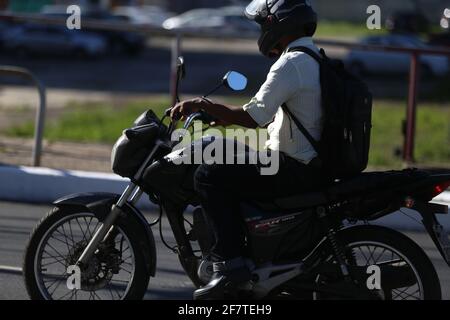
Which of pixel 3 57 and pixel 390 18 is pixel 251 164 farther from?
pixel 390 18

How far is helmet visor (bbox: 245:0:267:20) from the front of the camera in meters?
5.30

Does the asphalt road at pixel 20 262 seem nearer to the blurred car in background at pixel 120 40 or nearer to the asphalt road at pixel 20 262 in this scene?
the asphalt road at pixel 20 262

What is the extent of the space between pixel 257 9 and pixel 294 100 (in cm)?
55

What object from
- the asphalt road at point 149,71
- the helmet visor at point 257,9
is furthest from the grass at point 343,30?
the helmet visor at point 257,9

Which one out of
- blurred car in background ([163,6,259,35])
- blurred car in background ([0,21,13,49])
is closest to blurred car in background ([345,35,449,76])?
blurred car in background ([163,6,259,35])

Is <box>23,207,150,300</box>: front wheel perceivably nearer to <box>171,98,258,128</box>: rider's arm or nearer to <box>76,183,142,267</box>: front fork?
<box>76,183,142,267</box>: front fork

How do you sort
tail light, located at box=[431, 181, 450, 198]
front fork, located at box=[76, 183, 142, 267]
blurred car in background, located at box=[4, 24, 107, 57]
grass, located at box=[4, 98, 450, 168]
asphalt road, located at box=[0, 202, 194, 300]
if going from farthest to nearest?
blurred car in background, located at box=[4, 24, 107, 57] → grass, located at box=[4, 98, 450, 168] → asphalt road, located at box=[0, 202, 194, 300] → front fork, located at box=[76, 183, 142, 267] → tail light, located at box=[431, 181, 450, 198]

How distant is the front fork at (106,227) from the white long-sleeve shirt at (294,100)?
2.71ft

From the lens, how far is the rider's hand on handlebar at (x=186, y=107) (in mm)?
5203

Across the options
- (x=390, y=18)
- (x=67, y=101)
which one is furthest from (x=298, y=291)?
(x=390, y=18)

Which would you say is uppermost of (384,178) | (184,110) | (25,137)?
(184,110)

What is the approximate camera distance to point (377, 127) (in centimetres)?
1702

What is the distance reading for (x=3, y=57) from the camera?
37344 millimetres

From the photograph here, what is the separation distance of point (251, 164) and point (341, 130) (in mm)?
513
